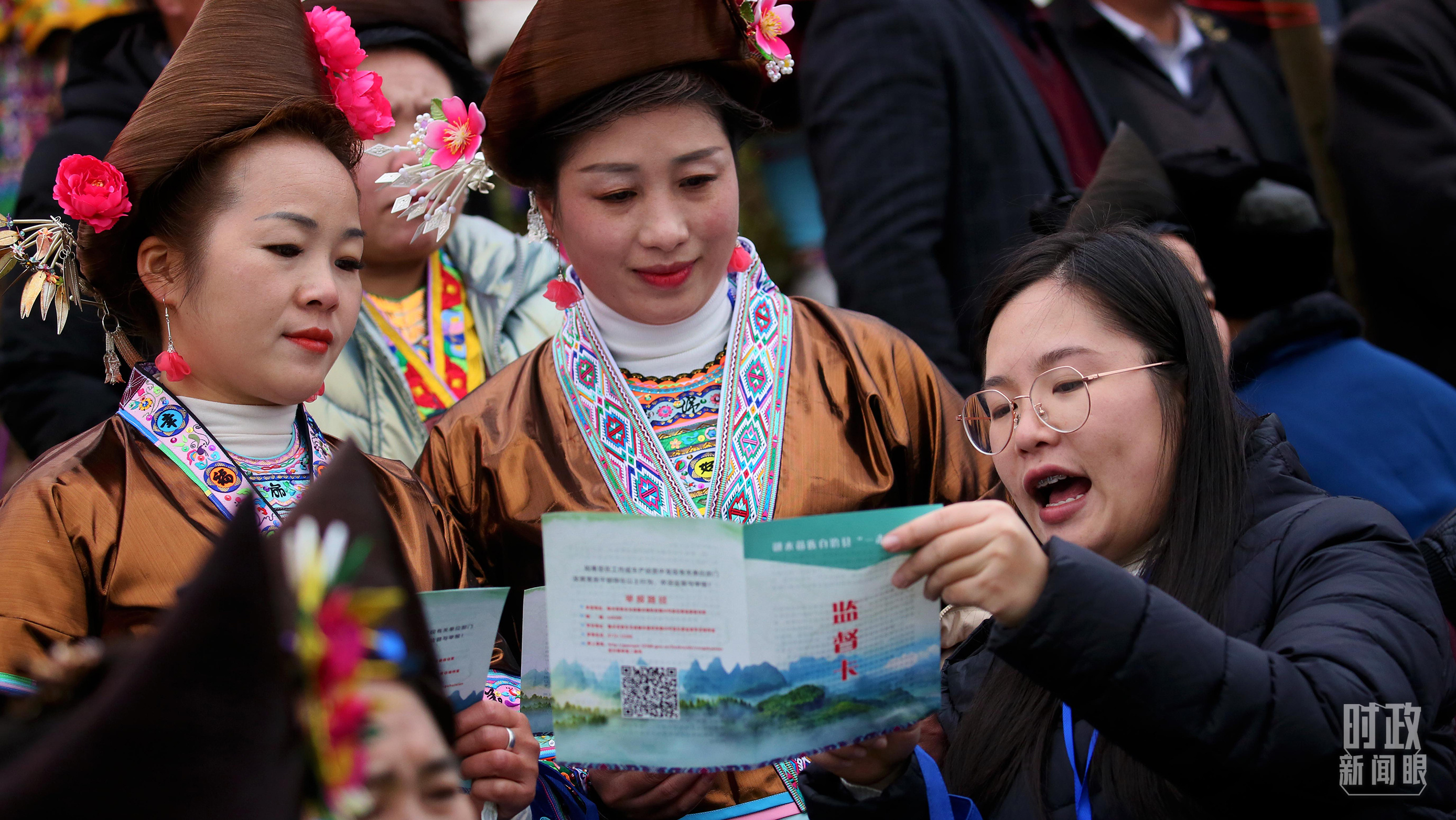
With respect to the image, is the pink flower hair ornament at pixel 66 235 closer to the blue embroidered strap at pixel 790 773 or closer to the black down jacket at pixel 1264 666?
the blue embroidered strap at pixel 790 773

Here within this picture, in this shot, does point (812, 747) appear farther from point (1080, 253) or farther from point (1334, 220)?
point (1334, 220)

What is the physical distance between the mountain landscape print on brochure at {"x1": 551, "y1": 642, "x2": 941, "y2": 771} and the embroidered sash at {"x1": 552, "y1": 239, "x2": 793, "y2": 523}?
0.75 meters

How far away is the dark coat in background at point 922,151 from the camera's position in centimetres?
355

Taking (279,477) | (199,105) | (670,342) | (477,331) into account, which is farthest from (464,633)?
(477,331)

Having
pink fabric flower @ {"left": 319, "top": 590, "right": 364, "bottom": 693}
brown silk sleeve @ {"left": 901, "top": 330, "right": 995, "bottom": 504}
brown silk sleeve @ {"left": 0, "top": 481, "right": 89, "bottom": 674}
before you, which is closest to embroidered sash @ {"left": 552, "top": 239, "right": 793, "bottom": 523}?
brown silk sleeve @ {"left": 901, "top": 330, "right": 995, "bottom": 504}

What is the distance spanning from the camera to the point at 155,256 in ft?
7.63

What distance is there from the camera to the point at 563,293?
281 cm

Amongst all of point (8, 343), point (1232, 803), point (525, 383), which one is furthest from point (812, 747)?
point (8, 343)

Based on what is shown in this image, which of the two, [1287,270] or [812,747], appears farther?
[1287,270]

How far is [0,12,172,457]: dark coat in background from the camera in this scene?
3.11 meters

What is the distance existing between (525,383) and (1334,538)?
163 centimetres

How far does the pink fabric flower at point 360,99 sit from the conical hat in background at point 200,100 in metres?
0.08

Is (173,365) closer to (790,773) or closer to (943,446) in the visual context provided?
(790,773)

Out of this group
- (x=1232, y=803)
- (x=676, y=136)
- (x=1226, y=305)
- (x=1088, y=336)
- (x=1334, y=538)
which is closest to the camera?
(x=1232, y=803)
